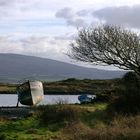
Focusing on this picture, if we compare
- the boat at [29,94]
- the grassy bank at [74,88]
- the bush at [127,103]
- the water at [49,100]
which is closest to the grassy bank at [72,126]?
the bush at [127,103]

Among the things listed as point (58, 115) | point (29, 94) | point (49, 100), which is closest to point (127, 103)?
point (58, 115)

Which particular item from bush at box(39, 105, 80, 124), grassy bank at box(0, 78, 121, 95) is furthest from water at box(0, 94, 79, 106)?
grassy bank at box(0, 78, 121, 95)

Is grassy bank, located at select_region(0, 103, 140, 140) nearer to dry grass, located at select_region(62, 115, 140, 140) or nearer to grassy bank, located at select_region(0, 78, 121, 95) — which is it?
dry grass, located at select_region(62, 115, 140, 140)

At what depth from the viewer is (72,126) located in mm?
24625

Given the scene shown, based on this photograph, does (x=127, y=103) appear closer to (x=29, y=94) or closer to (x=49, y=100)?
(x=29, y=94)

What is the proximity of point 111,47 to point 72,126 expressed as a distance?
19.8 m

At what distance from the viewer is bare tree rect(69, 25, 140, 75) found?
43.2 meters

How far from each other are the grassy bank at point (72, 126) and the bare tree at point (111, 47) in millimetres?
10109

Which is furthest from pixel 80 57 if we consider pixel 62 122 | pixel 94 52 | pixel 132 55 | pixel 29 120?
pixel 62 122

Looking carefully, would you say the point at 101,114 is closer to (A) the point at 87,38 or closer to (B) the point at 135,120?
(B) the point at 135,120

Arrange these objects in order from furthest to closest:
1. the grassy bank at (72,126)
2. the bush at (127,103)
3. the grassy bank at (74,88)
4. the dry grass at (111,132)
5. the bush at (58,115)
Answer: the grassy bank at (74,88)
the bush at (127,103)
the bush at (58,115)
the grassy bank at (72,126)
the dry grass at (111,132)

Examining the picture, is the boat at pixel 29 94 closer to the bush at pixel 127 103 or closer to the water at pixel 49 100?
the water at pixel 49 100

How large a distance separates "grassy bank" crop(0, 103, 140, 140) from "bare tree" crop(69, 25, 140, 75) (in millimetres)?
10109

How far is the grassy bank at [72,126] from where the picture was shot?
20422mm
